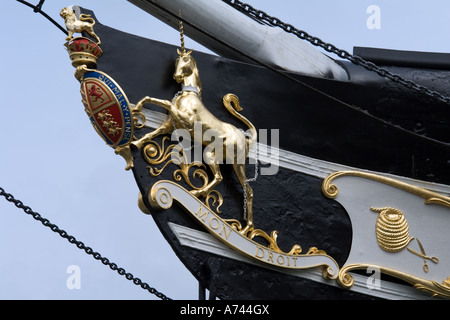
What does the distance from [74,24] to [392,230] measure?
2059mm

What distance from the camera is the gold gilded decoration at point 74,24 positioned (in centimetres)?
548

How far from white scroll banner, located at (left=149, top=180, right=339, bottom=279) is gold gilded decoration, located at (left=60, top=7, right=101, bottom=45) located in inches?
33.6

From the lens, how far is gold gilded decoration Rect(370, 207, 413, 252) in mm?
5969

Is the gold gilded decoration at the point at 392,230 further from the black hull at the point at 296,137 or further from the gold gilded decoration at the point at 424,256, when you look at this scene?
the black hull at the point at 296,137

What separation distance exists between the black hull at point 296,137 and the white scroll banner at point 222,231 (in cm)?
6

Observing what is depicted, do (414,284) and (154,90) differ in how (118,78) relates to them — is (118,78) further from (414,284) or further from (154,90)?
(414,284)

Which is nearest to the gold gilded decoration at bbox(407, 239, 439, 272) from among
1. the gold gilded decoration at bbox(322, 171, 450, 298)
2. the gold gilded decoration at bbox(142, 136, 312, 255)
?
the gold gilded decoration at bbox(322, 171, 450, 298)

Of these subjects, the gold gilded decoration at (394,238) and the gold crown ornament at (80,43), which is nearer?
the gold crown ornament at (80,43)

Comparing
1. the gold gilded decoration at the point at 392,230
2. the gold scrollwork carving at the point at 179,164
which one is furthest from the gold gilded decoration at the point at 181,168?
the gold gilded decoration at the point at 392,230

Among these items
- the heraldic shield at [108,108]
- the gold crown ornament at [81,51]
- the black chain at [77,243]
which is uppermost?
the gold crown ornament at [81,51]

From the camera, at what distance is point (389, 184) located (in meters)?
6.10

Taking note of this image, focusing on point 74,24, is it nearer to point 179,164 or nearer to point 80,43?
point 80,43

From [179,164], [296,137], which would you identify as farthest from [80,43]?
[296,137]
